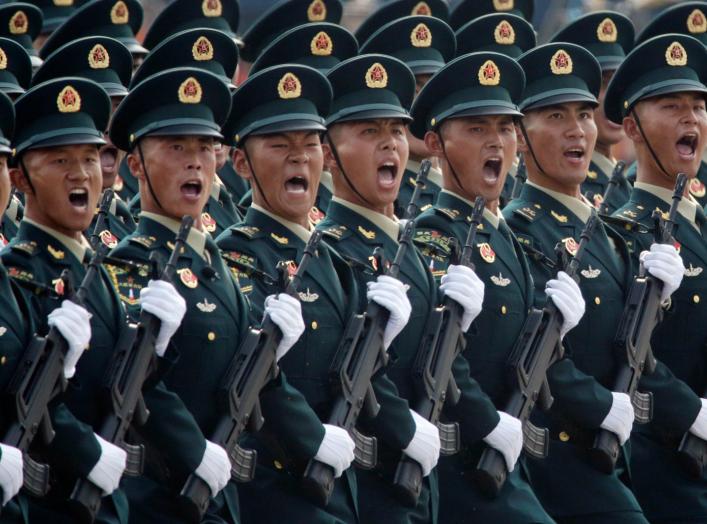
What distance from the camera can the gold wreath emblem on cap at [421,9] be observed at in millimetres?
16859

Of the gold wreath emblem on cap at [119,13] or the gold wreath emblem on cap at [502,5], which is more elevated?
the gold wreath emblem on cap at [502,5]

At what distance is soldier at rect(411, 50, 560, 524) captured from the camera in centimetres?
1205

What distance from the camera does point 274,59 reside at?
1440cm

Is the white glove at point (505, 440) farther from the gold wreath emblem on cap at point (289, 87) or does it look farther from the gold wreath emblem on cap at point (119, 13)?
the gold wreath emblem on cap at point (119, 13)

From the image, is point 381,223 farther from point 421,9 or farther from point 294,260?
point 421,9

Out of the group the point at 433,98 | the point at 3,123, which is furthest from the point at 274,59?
the point at 3,123

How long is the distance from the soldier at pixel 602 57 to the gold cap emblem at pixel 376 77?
353 cm

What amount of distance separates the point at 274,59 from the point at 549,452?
3223mm

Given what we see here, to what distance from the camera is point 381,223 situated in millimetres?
12180

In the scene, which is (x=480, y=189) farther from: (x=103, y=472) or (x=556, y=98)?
(x=103, y=472)

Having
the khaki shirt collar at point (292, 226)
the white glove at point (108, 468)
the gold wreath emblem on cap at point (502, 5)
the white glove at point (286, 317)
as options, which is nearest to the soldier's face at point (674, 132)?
the khaki shirt collar at point (292, 226)

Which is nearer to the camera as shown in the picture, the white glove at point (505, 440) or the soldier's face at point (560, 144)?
the white glove at point (505, 440)

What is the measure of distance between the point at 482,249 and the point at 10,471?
3453 mm

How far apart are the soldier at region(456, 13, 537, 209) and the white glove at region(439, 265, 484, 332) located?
369 centimetres
